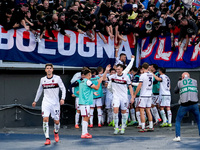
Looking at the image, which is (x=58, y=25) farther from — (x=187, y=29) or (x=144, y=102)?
(x=187, y=29)

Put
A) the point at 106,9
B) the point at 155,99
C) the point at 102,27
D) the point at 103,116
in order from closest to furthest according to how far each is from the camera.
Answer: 1. the point at 155,99
2. the point at 103,116
3. the point at 102,27
4. the point at 106,9

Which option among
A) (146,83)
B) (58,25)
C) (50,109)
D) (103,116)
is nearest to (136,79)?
(146,83)

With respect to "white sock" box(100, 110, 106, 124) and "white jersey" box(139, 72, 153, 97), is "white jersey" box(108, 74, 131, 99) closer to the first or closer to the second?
"white jersey" box(139, 72, 153, 97)

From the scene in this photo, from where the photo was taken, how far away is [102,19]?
677 inches

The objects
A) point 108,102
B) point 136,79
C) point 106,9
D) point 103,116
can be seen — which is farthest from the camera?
point 106,9

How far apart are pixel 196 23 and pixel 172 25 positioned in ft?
3.50

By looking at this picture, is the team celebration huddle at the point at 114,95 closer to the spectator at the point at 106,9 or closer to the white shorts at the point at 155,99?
the white shorts at the point at 155,99

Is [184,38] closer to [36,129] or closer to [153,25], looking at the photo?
[153,25]

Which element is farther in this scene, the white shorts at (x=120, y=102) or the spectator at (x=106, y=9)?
the spectator at (x=106, y=9)

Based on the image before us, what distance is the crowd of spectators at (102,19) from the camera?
1510 cm

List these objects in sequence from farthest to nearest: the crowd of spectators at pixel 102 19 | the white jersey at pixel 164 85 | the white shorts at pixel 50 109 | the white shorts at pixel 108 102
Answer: the white shorts at pixel 108 102, the white jersey at pixel 164 85, the crowd of spectators at pixel 102 19, the white shorts at pixel 50 109

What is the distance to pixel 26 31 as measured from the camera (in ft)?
49.6

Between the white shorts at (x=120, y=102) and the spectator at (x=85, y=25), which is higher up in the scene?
the spectator at (x=85, y=25)

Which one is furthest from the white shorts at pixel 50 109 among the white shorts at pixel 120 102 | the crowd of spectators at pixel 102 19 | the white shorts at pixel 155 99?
the white shorts at pixel 155 99
